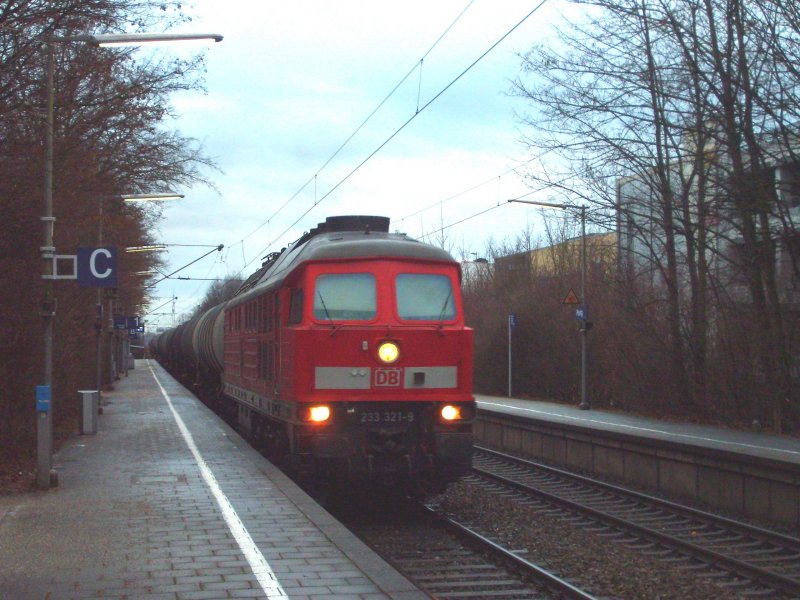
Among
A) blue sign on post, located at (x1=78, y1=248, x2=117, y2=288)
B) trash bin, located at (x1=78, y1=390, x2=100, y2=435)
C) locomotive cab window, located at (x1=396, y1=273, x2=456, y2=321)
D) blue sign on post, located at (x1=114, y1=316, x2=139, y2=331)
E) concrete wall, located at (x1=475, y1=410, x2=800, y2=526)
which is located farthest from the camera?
blue sign on post, located at (x1=114, y1=316, x2=139, y2=331)

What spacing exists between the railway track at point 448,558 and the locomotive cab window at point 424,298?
2372 mm

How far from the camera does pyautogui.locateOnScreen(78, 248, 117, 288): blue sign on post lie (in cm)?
1362

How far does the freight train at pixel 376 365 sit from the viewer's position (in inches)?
464

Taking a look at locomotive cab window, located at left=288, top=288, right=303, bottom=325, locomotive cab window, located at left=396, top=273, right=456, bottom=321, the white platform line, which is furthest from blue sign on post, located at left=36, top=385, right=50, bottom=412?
locomotive cab window, located at left=396, top=273, right=456, bottom=321

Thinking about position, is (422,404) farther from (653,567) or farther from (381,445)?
(653,567)

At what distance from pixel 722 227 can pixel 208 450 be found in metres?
13.5

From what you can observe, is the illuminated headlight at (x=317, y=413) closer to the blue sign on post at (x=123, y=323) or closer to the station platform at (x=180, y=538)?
the station platform at (x=180, y=538)

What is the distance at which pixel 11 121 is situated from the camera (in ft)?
44.4

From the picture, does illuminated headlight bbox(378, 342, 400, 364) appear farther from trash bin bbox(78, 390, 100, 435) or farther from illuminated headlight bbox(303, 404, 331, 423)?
trash bin bbox(78, 390, 100, 435)

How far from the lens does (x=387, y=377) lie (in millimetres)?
11930

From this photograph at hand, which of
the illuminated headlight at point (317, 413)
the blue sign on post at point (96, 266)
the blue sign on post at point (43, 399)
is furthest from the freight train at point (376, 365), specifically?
the blue sign on post at point (43, 399)

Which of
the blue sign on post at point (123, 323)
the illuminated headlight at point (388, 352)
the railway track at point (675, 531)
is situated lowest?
the railway track at point (675, 531)

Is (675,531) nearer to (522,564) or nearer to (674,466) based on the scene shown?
(522,564)

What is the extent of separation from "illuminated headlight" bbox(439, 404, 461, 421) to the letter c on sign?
4925 millimetres
